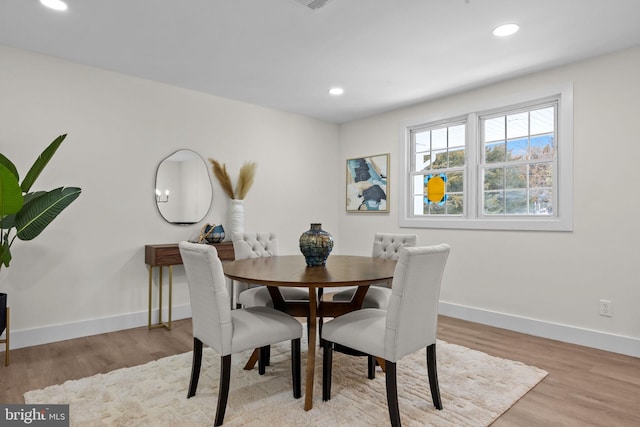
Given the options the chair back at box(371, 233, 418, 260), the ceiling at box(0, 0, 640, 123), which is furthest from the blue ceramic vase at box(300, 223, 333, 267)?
the ceiling at box(0, 0, 640, 123)

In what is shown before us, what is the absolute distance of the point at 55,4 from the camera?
240 centimetres

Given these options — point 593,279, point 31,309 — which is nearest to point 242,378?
point 31,309

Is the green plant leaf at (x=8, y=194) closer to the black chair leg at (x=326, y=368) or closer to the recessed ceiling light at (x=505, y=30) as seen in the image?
the black chair leg at (x=326, y=368)

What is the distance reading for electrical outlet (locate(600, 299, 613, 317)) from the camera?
3084 mm

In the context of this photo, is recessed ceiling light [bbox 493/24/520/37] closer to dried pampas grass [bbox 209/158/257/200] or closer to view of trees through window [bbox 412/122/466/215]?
view of trees through window [bbox 412/122/466/215]

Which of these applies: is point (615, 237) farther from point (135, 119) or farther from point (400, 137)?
point (135, 119)

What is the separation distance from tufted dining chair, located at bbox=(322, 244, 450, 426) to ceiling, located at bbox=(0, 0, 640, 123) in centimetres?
165

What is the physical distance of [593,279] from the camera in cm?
319

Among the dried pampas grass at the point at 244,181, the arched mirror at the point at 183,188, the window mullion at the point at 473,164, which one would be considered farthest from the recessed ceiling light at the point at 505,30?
the arched mirror at the point at 183,188

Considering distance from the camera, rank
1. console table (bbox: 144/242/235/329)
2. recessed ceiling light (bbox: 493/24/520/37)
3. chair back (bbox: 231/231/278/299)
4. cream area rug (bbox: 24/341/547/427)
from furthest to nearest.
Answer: console table (bbox: 144/242/235/329) < chair back (bbox: 231/231/278/299) < recessed ceiling light (bbox: 493/24/520/37) < cream area rug (bbox: 24/341/547/427)

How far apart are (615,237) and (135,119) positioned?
4400 mm

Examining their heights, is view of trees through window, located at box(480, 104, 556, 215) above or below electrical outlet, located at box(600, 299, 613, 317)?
above

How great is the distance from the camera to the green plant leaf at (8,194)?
224 centimetres

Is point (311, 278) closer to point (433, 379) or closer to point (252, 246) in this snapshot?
point (433, 379)
